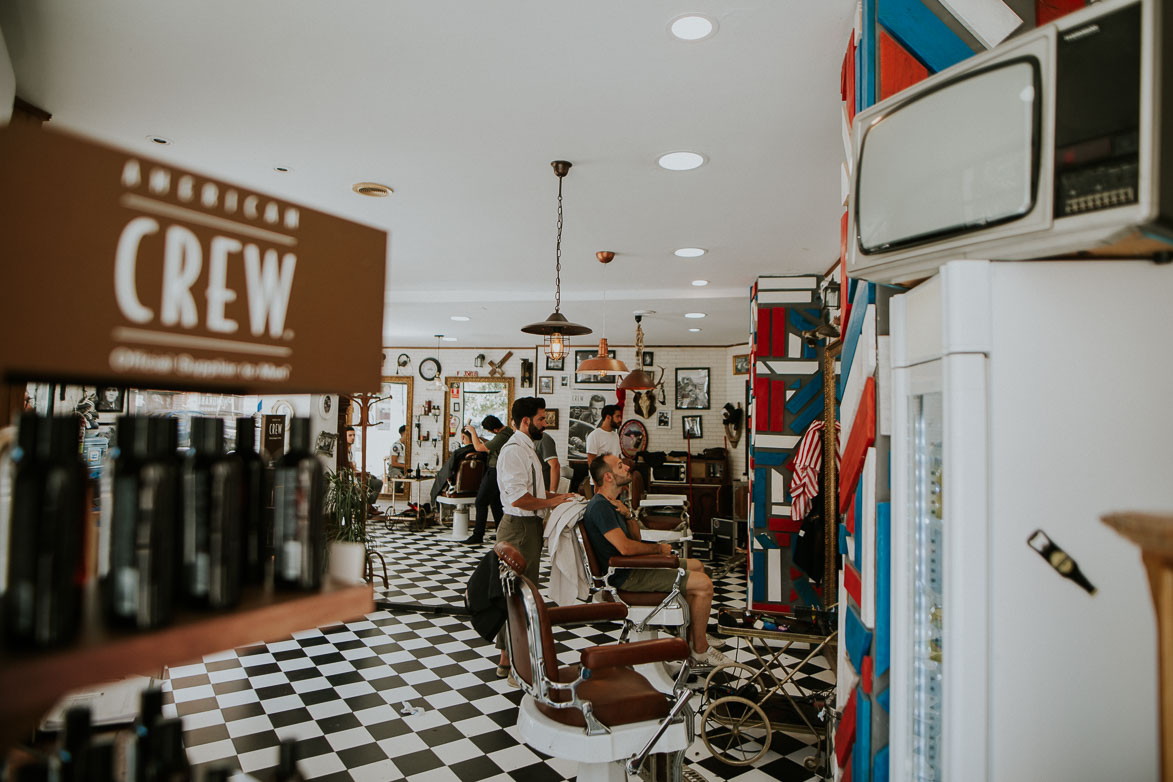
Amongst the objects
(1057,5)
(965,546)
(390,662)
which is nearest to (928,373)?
(965,546)

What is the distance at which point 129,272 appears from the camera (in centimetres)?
93

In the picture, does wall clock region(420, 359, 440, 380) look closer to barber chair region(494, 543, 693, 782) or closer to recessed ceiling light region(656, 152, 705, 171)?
recessed ceiling light region(656, 152, 705, 171)

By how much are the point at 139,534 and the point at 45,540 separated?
0.10 m

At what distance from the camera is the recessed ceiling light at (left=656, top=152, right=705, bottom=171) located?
3.53 meters

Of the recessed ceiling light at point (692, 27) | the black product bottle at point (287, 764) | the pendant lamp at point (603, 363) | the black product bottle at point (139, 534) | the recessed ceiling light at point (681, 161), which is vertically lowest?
the black product bottle at point (287, 764)

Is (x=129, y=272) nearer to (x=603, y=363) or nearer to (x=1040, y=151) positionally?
(x=1040, y=151)

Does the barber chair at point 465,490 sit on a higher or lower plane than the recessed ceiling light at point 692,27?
lower

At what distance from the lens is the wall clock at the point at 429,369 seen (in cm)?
1170

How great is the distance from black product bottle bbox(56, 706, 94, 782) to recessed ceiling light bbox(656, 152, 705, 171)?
3.32 meters

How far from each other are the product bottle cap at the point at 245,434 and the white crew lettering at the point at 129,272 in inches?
10.0

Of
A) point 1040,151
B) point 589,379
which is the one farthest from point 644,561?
point 589,379

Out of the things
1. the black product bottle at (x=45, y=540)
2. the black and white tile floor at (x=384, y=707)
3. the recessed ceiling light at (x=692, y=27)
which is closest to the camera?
the black product bottle at (x=45, y=540)

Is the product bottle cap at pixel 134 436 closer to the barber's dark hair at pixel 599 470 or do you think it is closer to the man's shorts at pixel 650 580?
the man's shorts at pixel 650 580

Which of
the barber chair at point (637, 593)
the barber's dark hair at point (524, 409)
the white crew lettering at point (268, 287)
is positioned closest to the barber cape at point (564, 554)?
the barber chair at point (637, 593)
